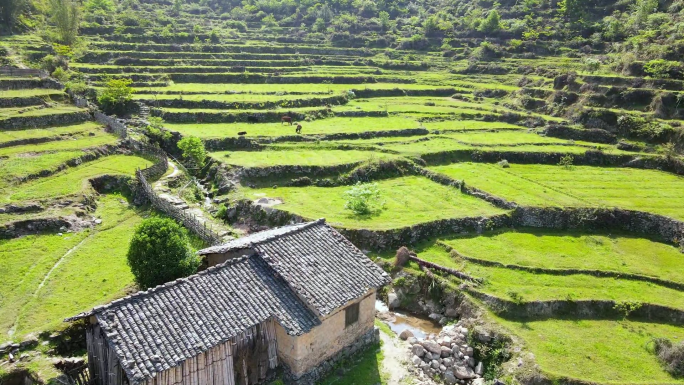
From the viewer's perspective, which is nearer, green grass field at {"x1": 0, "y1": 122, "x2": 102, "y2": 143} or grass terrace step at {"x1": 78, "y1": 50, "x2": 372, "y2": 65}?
green grass field at {"x1": 0, "y1": 122, "x2": 102, "y2": 143}

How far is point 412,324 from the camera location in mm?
25109

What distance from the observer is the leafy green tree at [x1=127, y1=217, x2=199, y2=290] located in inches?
769

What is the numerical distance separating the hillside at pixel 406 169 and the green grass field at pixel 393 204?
240 millimetres

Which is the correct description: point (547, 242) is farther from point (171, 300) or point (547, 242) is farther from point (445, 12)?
point (445, 12)

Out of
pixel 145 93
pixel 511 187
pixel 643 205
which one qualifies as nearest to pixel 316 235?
pixel 511 187

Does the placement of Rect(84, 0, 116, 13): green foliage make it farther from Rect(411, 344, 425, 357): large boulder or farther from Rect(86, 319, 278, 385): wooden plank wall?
Rect(411, 344, 425, 357): large boulder

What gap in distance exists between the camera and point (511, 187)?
37.1 m

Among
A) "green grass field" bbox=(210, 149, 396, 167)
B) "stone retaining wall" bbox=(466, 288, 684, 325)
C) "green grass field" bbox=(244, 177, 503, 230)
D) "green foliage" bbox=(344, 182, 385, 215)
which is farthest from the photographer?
"green grass field" bbox=(210, 149, 396, 167)

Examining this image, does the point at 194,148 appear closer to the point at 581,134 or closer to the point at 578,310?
the point at 578,310

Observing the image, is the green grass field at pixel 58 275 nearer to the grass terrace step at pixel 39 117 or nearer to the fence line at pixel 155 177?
the fence line at pixel 155 177

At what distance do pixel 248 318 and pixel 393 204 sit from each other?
19870 mm

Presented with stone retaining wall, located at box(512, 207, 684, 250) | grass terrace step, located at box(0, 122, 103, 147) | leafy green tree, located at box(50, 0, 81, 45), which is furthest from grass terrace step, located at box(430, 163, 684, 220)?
leafy green tree, located at box(50, 0, 81, 45)

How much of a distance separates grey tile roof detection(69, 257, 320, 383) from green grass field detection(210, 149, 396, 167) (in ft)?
71.2

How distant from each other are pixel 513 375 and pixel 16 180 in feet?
117
